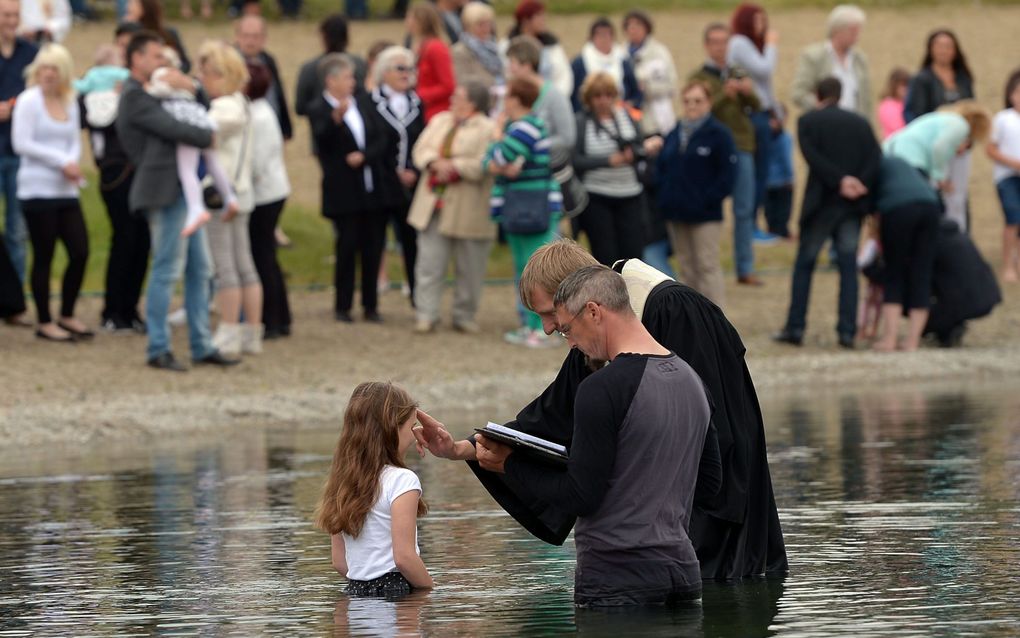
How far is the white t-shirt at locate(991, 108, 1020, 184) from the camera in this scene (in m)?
20.6

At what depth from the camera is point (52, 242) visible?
52.1 ft

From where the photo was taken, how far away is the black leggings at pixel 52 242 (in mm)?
15766

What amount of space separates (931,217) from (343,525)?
10.3 metres

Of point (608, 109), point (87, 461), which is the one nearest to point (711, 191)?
point (608, 109)

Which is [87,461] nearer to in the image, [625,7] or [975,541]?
[975,541]

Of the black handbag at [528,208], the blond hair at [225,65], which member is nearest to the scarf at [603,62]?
the black handbag at [528,208]

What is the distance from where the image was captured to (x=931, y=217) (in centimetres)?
1697

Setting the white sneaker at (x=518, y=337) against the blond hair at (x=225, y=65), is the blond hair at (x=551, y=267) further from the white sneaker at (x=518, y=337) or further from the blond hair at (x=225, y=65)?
the white sneaker at (x=518, y=337)

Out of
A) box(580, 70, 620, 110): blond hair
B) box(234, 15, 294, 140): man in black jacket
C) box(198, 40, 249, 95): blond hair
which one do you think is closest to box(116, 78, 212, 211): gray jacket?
box(198, 40, 249, 95): blond hair

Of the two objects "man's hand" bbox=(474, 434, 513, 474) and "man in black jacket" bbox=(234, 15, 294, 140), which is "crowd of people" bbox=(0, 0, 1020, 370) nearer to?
"man in black jacket" bbox=(234, 15, 294, 140)

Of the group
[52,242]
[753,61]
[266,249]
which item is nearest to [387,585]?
[52,242]

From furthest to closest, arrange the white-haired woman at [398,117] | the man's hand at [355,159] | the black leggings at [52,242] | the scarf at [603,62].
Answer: the scarf at [603,62] → the white-haired woman at [398,117] → the man's hand at [355,159] → the black leggings at [52,242]

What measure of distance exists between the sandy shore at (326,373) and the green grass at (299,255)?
120 centimetres

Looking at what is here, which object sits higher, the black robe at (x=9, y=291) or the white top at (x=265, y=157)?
the white top at (x=265, y=157)
